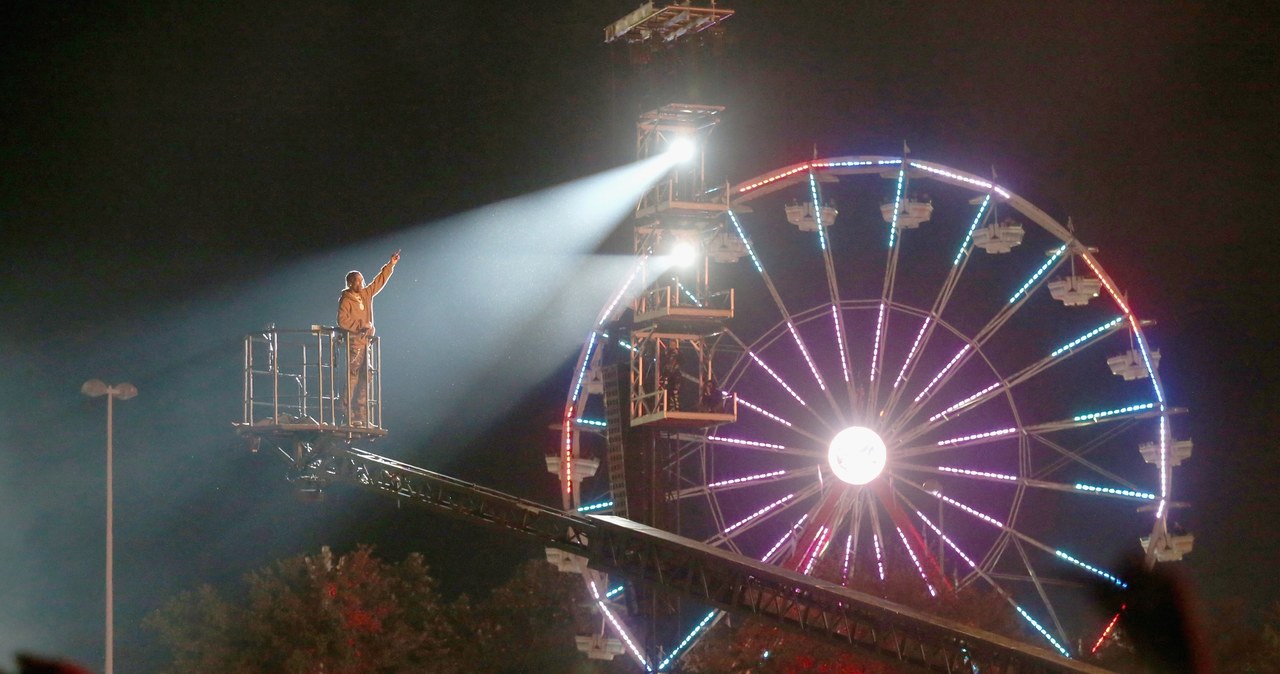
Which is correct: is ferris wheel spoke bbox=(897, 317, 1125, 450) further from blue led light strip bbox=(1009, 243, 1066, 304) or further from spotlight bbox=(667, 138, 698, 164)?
spotlight bbox=(667, 138, 698, 164)

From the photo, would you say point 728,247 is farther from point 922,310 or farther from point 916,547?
point 916,547

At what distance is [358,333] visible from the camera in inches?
806

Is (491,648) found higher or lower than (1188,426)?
lower

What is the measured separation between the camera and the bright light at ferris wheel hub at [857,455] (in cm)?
3144

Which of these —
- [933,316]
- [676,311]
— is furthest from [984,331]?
[676,311]

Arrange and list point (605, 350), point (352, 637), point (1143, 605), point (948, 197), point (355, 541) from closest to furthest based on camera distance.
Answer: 1. point (605, 350)
2. point (1143, 605)
3. point (352, 637)
4. point (948, 197)
5. point (355, 541)

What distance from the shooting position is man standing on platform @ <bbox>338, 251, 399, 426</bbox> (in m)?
20.4

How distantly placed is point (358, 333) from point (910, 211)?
46.8ft

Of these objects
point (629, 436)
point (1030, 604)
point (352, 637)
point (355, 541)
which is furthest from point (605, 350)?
point (355, 541)

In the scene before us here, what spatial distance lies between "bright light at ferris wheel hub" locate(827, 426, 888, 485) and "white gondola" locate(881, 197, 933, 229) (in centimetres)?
373

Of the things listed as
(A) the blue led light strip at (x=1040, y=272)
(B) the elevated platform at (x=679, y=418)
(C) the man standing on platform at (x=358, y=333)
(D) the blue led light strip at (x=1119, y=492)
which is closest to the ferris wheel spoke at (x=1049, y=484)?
(D) the blue led light strip at (x=1119, y=492)

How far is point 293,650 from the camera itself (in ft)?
113

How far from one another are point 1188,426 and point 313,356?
19.3m

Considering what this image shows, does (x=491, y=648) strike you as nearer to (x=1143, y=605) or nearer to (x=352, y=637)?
(x=352, y=637)
